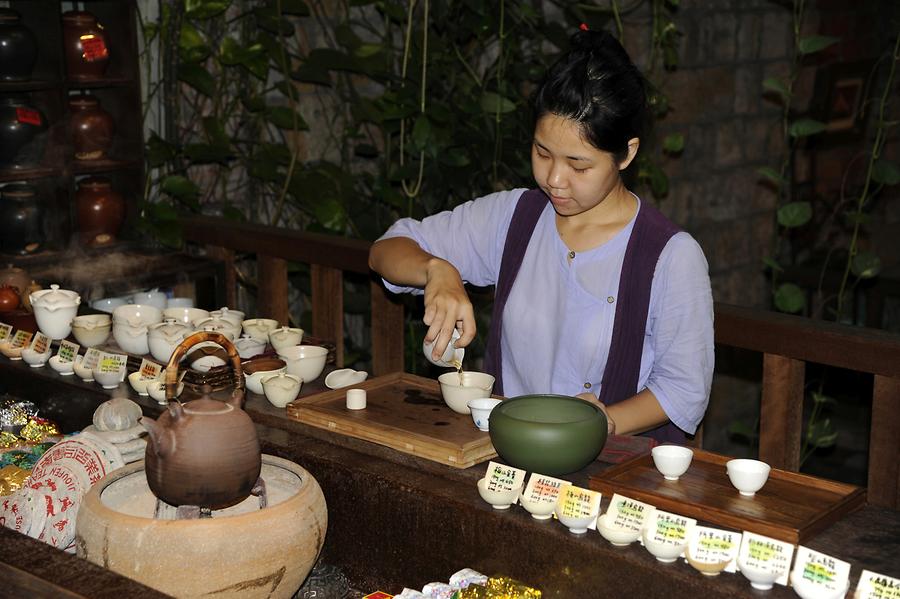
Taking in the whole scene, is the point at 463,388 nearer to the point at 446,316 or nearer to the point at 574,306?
the point at 446,316

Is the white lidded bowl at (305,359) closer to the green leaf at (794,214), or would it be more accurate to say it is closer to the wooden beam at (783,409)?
the wooden beam at (783,409)

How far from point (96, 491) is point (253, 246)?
86.9 inches

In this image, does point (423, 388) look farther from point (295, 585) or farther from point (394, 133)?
point (394, 133)

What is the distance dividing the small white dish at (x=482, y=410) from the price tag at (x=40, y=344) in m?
1.15

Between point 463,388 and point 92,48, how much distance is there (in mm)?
2483

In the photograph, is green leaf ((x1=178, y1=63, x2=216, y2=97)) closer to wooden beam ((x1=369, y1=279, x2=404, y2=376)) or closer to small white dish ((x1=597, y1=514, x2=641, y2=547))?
wooden beam ((x1=369, y1=279, x2=404, y2=376))

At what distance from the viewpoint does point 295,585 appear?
166 centimetres

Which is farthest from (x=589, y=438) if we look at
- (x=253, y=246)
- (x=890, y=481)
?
(x=253, y=246)

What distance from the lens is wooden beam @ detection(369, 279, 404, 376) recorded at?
339 cm

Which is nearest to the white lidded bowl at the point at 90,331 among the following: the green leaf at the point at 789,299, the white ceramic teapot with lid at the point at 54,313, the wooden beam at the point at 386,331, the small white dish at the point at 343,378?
the white ceramic teapot with lid at the point at 54,313

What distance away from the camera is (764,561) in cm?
147

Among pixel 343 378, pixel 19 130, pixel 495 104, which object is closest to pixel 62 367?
pixel 343 378

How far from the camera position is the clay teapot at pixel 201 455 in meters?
1.60

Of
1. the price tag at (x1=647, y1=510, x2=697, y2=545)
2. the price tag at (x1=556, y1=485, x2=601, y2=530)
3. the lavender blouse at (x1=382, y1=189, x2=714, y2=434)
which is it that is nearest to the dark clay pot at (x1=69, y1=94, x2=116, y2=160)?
the lavender blouse at (x1=382, y1=189, x2=714, y2=434)
